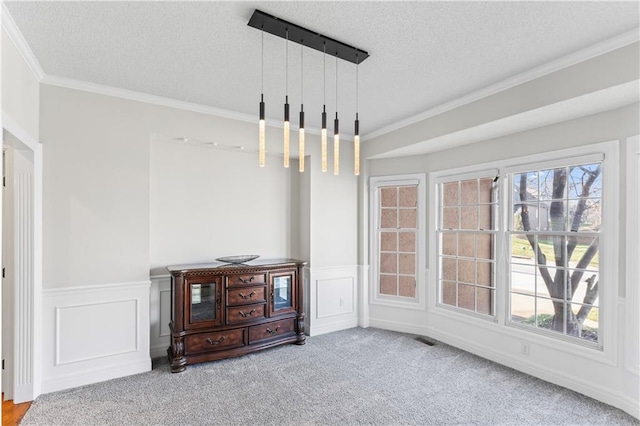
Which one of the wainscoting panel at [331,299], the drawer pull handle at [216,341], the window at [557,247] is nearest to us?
the window at [557,247]

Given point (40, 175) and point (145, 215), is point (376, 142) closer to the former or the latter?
point (145, 215)

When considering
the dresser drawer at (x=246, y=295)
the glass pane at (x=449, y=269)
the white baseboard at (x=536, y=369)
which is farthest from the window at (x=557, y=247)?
the dresser drawer at (x=246, y=295)

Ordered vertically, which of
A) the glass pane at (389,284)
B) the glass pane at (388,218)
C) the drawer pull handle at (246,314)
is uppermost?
the glass pane at (388,218)

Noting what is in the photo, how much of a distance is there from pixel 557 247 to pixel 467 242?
970 mm

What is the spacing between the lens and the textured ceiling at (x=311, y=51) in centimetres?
201

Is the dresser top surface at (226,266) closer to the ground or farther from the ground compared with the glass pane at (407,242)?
closer to the ground

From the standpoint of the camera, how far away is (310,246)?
4453 millimetres

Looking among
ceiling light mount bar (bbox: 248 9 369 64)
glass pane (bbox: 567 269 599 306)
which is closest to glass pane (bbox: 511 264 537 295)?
glass pane (bbox: 567 269 599 306)

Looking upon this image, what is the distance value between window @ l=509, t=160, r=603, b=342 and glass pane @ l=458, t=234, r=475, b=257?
0.47 metres

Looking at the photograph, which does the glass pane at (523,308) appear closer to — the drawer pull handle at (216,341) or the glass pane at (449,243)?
the glass pane at (449,243)

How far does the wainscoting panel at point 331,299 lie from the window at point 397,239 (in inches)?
13.2

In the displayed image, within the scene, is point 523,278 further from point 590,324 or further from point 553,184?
point 553,184

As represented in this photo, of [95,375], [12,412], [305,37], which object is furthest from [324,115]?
[12,412]

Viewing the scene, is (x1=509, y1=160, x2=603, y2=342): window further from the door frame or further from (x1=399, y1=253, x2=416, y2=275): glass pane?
the door frame
